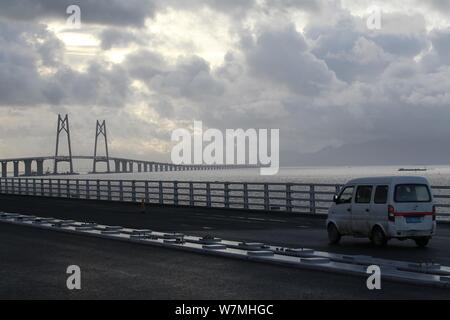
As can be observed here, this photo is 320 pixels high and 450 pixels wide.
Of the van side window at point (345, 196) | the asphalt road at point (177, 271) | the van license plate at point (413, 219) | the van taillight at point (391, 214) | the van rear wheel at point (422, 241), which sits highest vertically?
the van side window at point (345, 196)

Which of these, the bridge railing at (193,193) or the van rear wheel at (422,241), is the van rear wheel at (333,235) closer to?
the van rear wheel at (422,241)

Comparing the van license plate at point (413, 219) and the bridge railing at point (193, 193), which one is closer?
the van license plate at point (413, 219)

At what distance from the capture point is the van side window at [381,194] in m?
19.7

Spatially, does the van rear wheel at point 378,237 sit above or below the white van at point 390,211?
below

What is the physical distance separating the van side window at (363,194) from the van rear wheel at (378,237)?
0.83 m

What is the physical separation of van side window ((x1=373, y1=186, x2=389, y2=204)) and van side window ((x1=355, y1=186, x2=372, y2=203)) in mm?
270

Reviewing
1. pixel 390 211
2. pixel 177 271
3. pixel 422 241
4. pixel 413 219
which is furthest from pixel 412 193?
pixel 177 271

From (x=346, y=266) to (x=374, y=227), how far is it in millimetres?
5174

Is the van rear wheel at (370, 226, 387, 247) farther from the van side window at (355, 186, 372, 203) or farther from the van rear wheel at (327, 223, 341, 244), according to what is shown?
the van rear wheel at (327, 223, 341, 244)

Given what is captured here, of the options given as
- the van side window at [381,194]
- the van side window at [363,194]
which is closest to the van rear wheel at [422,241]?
the van side window at [381,194]

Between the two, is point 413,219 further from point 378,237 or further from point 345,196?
point 345,196

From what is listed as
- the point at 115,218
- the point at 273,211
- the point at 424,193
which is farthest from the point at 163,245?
the point at 273,211

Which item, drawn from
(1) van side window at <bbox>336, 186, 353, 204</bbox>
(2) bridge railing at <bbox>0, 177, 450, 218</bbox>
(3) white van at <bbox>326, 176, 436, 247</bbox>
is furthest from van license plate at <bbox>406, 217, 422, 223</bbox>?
(2) bridge railing at <bbox>0, 177, 450, 218</bbox>

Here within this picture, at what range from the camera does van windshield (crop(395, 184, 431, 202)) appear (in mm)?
19594
